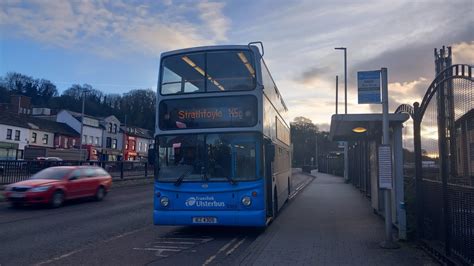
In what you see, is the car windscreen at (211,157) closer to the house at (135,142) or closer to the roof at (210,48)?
the roof at (210,48)

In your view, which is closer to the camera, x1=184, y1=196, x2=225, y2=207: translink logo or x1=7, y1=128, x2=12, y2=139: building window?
x1=184, y1=196, x2=225, y2=207: translink logo

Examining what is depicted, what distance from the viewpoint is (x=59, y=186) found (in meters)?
16.1

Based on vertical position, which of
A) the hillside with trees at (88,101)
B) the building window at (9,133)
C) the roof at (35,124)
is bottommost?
the building window at (9,133)

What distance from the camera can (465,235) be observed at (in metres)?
6.03

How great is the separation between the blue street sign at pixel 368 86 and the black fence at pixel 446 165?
32.7 inches

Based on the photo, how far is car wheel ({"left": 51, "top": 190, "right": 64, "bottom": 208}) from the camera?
1580 cm

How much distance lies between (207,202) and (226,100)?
7.77 ft

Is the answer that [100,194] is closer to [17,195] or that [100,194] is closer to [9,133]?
[17,195]

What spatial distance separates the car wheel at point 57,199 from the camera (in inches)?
622

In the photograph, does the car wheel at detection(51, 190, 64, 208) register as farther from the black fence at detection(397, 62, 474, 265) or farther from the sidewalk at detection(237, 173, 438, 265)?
the black fence at detection(397, 62, 474, 265)

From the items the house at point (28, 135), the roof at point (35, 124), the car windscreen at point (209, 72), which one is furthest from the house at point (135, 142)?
the car windscreen at point (209, 72)

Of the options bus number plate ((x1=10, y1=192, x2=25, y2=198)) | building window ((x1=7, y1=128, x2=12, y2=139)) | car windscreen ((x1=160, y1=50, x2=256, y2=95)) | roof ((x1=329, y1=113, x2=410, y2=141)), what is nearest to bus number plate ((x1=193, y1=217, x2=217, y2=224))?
car windscreen ((x1=160, y1=50, x2=256, y2=95))

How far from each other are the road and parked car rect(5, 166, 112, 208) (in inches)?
29.4

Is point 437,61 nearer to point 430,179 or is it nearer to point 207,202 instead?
point 430,179
